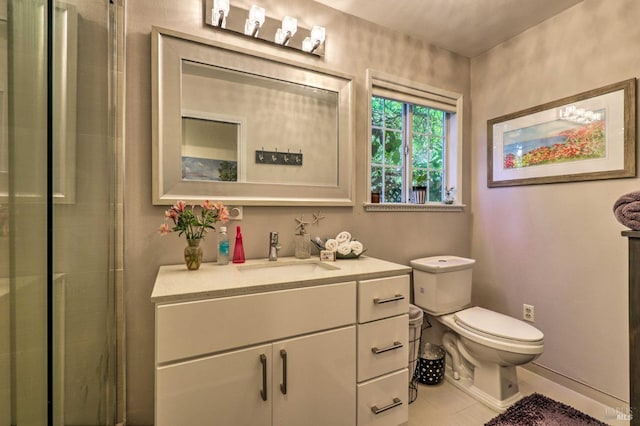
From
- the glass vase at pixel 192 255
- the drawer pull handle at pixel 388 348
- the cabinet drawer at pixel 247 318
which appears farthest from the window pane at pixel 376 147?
the glass vase at pixel 192 255

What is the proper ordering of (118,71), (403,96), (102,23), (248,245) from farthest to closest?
1. (403,96)
2. (248,245)
3. (118,71)
4. (102,23)

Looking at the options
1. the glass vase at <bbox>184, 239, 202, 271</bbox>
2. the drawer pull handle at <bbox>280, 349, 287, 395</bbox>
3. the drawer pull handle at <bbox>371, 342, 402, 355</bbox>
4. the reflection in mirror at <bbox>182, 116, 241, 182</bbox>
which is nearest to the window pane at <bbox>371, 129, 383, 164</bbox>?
the reflection in mirror at <bbox>182, 116, 241, 182</bbox>

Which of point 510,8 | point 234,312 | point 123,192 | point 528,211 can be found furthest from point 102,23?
point 528,211

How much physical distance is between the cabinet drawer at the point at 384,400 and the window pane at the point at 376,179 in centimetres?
116

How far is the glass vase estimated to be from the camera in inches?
50.6

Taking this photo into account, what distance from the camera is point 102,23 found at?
1188mm

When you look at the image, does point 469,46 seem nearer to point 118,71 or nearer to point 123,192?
point 118,71

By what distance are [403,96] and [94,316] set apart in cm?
217

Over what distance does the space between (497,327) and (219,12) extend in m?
2.25

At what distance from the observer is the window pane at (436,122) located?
91.1 inches

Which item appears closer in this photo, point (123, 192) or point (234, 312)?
point (234, 312)

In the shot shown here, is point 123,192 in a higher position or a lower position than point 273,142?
lower

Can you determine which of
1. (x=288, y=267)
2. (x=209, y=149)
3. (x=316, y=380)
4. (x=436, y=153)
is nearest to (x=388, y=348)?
(x=316, y=380)

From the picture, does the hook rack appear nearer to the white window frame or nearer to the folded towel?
the white window frame
